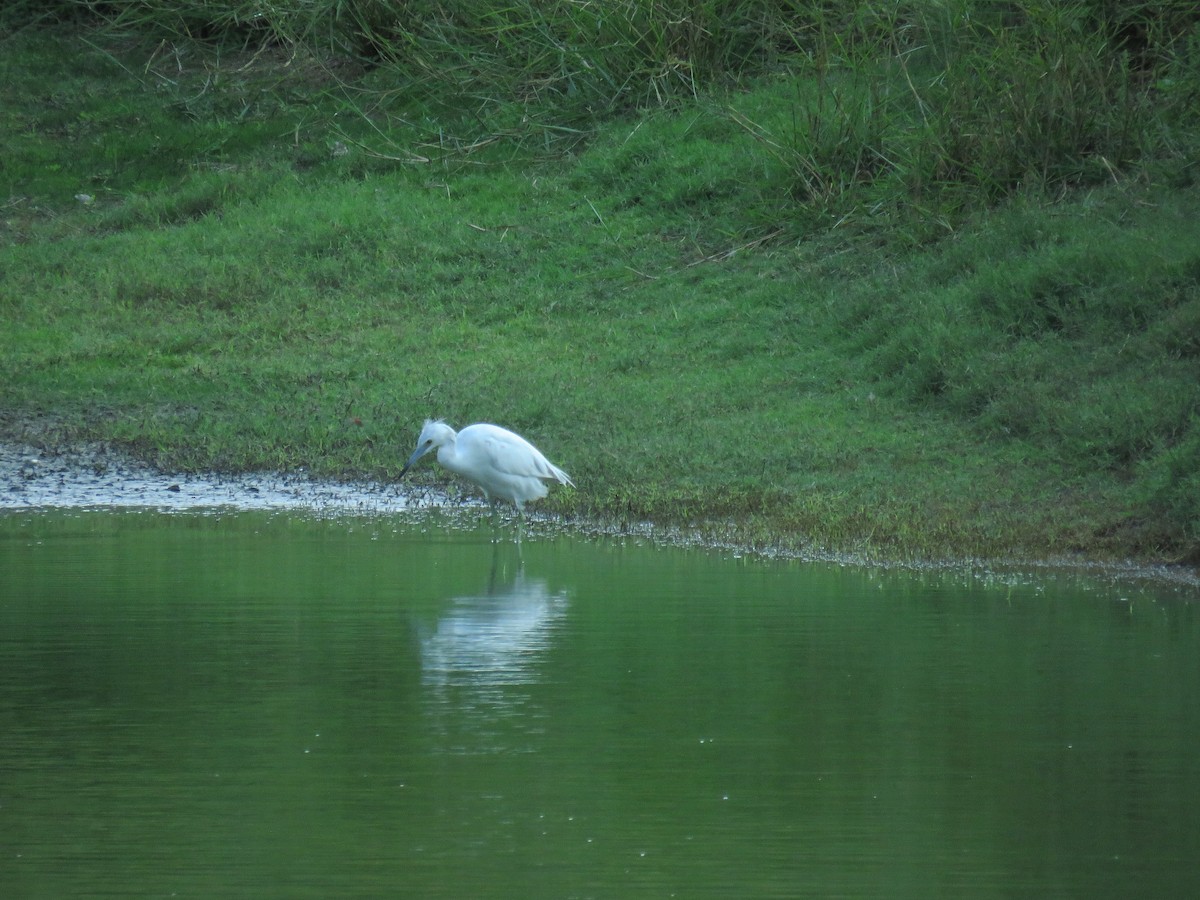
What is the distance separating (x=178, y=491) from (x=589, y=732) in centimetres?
584

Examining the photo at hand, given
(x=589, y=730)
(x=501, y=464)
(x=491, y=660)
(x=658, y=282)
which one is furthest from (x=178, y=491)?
(x=589, y=730)

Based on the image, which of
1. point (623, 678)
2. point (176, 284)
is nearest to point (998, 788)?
point (623, 678)

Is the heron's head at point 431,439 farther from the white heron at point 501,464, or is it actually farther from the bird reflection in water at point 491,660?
the bird reflection in water at point 491,660

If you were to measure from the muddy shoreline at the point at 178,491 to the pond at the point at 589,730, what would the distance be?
1658 millimetres

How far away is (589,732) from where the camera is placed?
563 centimetres

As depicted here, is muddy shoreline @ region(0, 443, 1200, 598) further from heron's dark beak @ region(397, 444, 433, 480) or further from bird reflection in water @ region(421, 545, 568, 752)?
bird reflection in water @ region(421, 545, 568, 752)

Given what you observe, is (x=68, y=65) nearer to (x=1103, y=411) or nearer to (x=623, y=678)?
(x=1103, y=411)

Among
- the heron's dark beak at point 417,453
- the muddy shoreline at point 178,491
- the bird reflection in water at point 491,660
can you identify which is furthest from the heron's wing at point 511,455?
the bird reflection in water at point 491,660

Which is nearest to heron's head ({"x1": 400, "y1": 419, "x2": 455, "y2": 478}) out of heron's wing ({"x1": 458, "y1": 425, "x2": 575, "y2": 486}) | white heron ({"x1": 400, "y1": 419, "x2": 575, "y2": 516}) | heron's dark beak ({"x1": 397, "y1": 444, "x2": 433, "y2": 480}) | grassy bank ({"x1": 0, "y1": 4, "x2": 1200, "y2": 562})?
heron's dark beak ({"x1": 397, "y1": 444, "x2": 433, "y2": 480})

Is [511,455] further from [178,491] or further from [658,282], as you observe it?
[658,282]

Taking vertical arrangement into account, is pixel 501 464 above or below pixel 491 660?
above

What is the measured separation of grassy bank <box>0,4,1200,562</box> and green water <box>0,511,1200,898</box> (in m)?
1.72

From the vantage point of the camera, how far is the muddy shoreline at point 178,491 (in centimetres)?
1049

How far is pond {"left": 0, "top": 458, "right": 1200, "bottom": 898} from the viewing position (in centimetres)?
446
